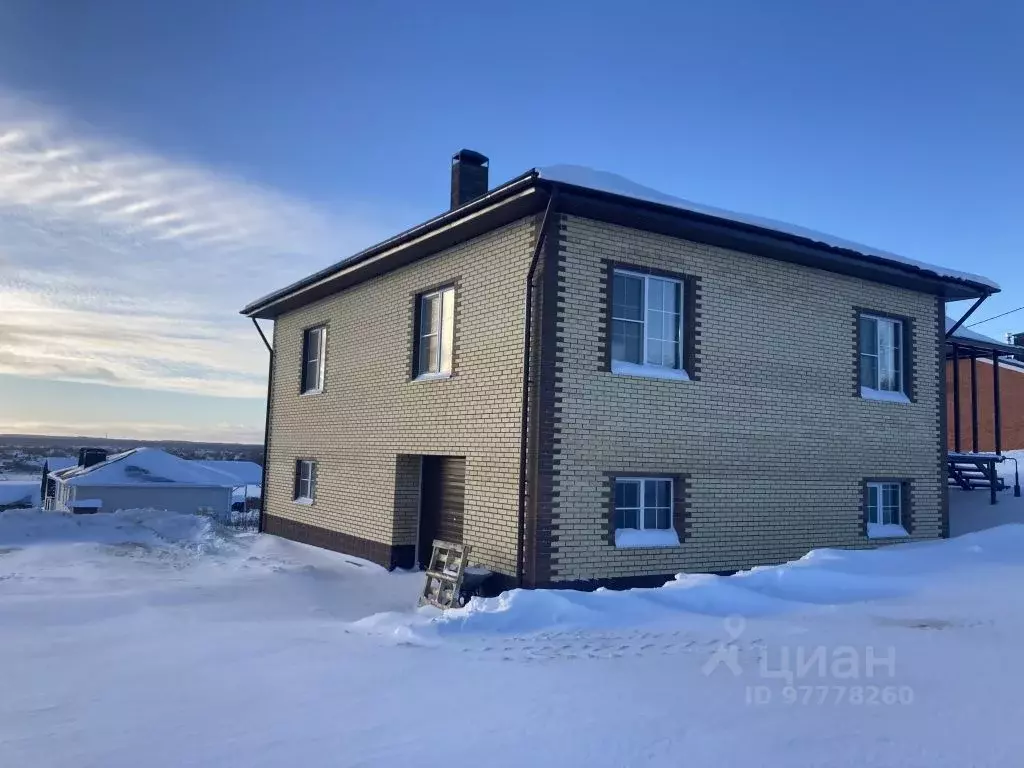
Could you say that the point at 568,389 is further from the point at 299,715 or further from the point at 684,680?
the point at 299,715

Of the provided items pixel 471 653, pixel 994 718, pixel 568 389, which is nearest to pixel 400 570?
pixel 568 389

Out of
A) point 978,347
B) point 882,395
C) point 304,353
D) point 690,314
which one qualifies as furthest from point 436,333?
point 978,347

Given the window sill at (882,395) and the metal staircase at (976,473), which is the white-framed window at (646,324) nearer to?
the window sill at (882,395)

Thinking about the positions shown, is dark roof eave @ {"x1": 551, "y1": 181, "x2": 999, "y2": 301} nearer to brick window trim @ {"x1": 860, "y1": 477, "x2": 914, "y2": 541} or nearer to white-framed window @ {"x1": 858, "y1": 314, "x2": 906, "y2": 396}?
white-framed window @ {"x1": 858, "y1": 314, "x2": 906, "y2": 396}

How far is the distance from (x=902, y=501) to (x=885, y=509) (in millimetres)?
356

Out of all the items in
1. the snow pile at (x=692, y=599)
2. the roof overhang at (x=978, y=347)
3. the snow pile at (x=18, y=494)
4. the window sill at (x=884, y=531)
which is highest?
the roof overhang at (x=978, y=347)

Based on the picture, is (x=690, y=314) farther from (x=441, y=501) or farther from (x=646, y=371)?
(x=441, y=501)

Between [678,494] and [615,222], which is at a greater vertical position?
[615,222]

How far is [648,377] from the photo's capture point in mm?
10266

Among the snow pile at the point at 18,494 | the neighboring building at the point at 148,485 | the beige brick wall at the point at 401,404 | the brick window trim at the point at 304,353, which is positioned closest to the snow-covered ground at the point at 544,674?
the beige brick wall at the point at 401,404

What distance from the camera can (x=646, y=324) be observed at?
1057 centimetres

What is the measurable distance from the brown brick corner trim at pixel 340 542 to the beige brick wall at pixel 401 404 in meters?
0.14

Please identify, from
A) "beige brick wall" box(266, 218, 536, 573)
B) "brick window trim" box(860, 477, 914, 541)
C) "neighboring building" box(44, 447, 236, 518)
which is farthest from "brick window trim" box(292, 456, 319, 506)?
"neighboring building" box(44, 447, 236, 518)

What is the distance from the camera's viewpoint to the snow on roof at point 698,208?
915cm
